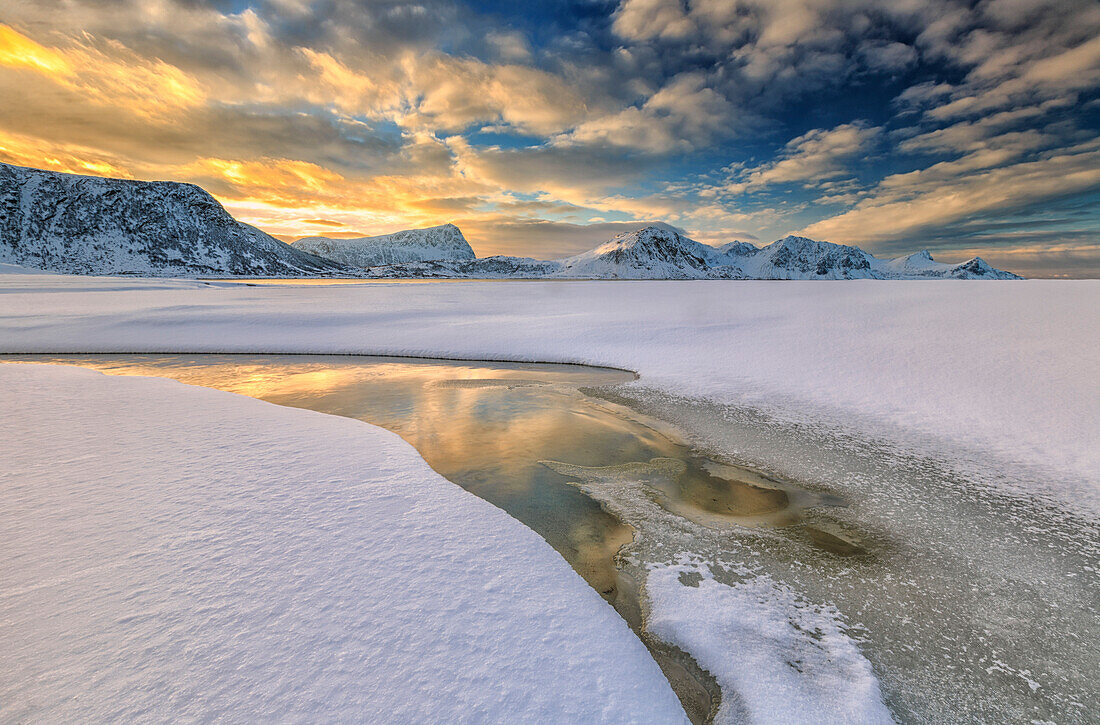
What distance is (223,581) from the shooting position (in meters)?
3.10

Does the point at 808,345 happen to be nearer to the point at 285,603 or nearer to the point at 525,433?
the point at 525,433

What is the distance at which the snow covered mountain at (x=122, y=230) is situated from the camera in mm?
138375

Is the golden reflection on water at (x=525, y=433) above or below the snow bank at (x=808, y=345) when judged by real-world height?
below

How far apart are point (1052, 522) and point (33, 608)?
9.36 meters

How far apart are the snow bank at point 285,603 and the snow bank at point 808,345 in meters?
6.78

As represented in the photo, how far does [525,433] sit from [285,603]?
484 centimetres

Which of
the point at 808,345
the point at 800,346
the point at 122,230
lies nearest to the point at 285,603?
the point at 800,346

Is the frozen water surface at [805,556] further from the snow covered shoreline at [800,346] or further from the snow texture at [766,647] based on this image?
the snow covered shoreline at [800,346]

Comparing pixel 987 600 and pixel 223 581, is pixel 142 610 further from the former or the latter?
pixel 987 600

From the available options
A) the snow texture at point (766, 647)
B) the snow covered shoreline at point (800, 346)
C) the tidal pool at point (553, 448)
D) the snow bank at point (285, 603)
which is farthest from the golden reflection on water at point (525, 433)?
the snow covered shoreline at point (800, 346)

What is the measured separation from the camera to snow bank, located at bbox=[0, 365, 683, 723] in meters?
2.26

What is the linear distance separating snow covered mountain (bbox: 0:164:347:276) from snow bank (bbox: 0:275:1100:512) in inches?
6362

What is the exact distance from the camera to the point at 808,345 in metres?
13.1

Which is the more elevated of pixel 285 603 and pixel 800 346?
pixel 800 346
